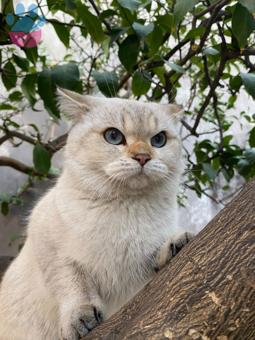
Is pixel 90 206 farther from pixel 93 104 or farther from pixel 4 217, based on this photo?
pixel 4 217

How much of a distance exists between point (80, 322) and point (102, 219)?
31cm

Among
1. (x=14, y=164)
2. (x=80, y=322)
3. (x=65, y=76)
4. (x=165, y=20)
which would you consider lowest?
(x=80, y=322)

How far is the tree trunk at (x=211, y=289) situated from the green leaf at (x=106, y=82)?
958 mm

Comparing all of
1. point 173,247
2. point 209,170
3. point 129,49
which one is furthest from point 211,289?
point 209,170

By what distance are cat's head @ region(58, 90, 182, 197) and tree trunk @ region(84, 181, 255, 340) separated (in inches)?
15.4

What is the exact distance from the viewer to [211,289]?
1072 mm

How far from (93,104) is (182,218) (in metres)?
2.41

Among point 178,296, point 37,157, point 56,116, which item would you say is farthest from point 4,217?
point 178,296

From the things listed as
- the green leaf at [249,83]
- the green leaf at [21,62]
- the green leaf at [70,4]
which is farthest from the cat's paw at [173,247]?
the green leaf at [21,62]

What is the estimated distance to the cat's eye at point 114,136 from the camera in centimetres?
161

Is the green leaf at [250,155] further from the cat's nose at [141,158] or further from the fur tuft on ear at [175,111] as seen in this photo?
the cat's nose at [141,158]

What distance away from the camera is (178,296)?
3.66 feet

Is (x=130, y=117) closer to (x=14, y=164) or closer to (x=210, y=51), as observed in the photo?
(x=210, y=51)

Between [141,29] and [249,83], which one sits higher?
[141,29]
